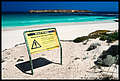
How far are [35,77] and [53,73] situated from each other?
78cm

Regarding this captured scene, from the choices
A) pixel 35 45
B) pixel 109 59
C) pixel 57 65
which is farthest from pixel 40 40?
pixel 109 59

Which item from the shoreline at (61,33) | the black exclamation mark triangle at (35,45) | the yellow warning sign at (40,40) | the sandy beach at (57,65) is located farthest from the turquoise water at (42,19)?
the black exclamation mark triangle at (35,45)

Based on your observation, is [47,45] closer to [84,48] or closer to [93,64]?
[93,64]

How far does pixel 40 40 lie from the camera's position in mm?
6930

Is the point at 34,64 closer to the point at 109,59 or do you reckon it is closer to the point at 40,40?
the point at 40,40

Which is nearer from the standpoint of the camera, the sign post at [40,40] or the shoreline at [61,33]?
the sign post at [40,40]

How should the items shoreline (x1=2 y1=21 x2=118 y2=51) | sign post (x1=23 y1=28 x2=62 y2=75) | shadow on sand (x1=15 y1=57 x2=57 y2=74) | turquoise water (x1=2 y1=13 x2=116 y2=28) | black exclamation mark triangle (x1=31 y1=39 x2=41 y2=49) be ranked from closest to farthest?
sign post (x1=23 y1=28 x2=62 y2=75) → black exclamation mark triangle (x1=31 y1=39 x2=41 y2=49) → shadow on sand (x1=15 y1=57 x2=57 y2=74) → shoreline (x1=2 y1=21 x2=118 y2=51) → turquoise water (x1=2 y1=13 x2=116 y2=28)

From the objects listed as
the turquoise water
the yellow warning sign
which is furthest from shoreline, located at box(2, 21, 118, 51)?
the turquoise water

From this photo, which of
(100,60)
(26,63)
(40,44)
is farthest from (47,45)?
(100,60)

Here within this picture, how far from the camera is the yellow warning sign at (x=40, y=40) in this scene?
659 centimetres

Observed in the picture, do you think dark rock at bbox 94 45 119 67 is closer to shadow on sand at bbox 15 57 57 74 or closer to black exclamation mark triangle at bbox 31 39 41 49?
shadow on sand at bbox 15 57 57 74

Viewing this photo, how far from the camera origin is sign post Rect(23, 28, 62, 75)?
258 inches

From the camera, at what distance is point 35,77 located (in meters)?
6.41

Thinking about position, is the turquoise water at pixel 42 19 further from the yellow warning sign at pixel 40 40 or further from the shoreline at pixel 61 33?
the yellow warning sign at pixel 40 40
